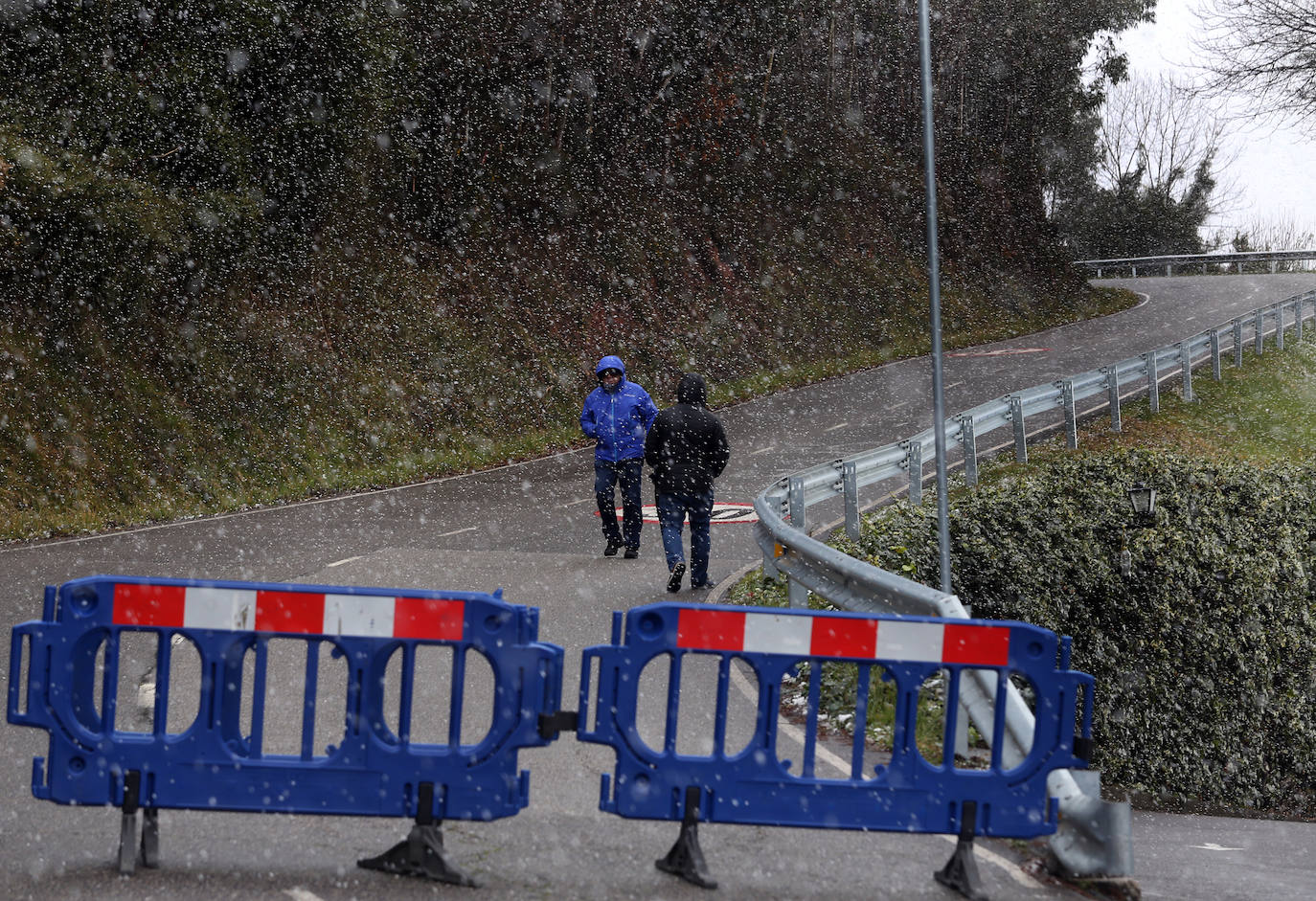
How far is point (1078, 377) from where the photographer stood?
20344mm

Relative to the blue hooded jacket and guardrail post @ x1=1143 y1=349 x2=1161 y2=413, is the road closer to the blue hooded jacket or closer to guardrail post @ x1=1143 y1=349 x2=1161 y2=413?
the blue hooded jacket

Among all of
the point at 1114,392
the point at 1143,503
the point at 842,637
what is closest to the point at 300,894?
the point at 842,637

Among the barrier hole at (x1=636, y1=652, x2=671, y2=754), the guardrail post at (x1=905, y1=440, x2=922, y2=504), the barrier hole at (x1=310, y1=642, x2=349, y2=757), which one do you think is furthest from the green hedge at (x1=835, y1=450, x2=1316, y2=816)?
the barrier hole at (x1=310, y1=642, x2=349, y2=757)

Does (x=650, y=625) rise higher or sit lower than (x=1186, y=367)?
lower

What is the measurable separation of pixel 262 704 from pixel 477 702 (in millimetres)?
2703

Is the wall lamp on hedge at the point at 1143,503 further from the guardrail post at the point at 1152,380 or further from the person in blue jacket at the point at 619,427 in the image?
the guardrail post at the point at 1152,380

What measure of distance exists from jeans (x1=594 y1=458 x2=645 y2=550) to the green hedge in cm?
234

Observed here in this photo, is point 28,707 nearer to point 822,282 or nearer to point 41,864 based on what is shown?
point 41,864

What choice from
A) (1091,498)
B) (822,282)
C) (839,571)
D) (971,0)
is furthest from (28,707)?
(971,0)

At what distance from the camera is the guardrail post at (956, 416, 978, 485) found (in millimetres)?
→ 16938

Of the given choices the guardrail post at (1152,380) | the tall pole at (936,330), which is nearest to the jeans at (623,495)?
the tall pole at (936,330)

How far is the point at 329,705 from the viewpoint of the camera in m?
7.74

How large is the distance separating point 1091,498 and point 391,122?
57.9 ft

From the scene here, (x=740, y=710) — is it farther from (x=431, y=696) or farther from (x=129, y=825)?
(x=129, y=825)
